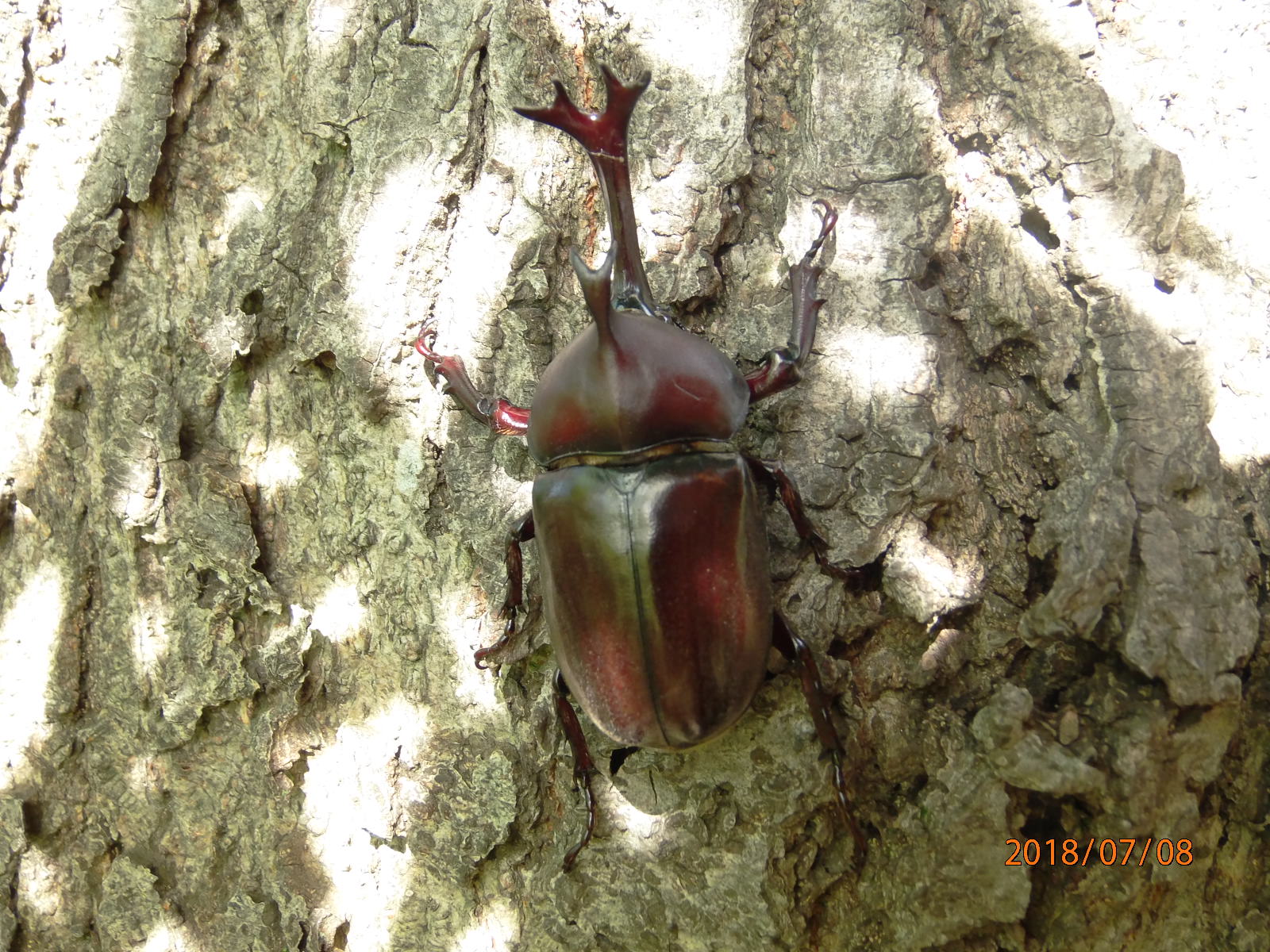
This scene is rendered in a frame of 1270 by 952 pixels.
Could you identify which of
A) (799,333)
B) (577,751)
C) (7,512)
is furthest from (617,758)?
(7,512)

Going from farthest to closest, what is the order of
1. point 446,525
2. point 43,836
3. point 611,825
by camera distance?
1. point 43,836
2. point 446,525
3. point 611,825

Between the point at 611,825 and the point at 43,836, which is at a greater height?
the point at 611,825

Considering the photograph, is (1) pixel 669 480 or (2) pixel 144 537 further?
(2) pixel 144 537

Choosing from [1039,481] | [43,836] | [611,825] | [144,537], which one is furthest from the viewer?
[43,836]

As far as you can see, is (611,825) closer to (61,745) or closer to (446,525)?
(446,525)

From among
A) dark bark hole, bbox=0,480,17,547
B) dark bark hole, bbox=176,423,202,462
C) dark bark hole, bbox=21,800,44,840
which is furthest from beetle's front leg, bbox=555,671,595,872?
dark bark hole, bbox=0,480,17,547

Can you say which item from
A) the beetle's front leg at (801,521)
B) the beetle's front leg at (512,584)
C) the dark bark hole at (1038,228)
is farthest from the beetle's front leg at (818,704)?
the dark bark hole at (1038,228)

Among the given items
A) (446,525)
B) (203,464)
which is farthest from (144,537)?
(446,525)

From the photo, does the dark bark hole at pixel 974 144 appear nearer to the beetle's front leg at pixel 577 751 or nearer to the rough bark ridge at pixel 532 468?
the rough bark ridge at pixel 532 468
